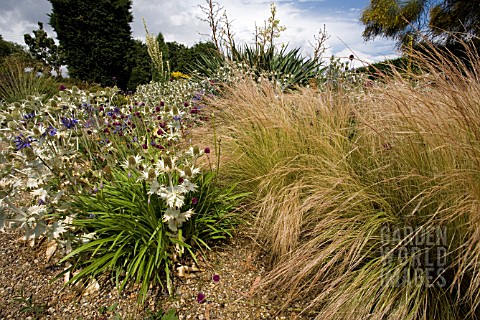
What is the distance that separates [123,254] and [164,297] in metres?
0.37

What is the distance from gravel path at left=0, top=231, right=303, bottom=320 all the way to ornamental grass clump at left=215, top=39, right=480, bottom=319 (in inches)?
5.8

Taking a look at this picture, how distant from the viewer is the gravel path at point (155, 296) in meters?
1.50

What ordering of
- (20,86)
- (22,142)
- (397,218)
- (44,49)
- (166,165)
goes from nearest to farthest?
(166,165) < (397,218) < (22,142) < (20,86) < (44,49)

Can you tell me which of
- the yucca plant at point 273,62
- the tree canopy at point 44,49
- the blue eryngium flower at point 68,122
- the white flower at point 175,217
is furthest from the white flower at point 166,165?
the tree canopy at point 44,49

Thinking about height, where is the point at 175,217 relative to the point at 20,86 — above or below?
below

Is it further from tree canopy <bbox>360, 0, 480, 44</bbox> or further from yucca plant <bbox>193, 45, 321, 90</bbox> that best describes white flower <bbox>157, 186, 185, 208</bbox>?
tree canopy <bbox>360, 0, 480, 44</bbox>

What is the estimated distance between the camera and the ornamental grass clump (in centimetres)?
129

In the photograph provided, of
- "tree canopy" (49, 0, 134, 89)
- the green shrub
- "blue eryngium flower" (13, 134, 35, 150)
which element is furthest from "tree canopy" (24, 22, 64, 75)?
"blue eryngium flower" (13, 134, 35, 150)

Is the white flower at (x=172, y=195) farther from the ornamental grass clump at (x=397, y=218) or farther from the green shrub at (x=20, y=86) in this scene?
the green shrub at (x=20, y=86)

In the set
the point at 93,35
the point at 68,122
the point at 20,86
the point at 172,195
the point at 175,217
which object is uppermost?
the point at 93,35

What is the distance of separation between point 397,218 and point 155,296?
140 centimetres

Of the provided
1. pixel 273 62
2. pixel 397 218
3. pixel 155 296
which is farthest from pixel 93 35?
pixel 397 218

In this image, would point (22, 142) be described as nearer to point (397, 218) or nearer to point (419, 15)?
point (397, 218)

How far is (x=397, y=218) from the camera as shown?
1.52 meters
